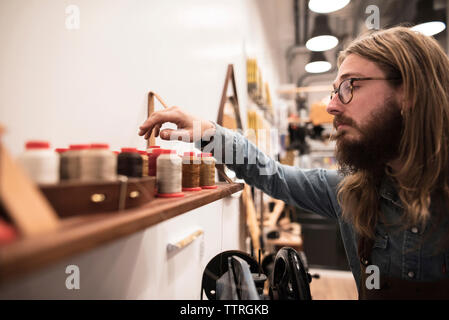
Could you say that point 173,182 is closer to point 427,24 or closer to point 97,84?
point 97,84

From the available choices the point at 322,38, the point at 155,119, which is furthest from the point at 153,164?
the point at 322,38

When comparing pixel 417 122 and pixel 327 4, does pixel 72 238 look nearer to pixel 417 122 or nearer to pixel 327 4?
pixel 417 122

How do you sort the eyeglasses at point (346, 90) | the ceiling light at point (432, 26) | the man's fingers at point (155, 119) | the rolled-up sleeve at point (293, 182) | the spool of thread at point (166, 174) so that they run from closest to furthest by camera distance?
1. the spool of thread at point (166, 174)
2. the man's fingers at point (155, 119)
3. the eyeglasses at point (346, 90)
4. the rolled-up sleeve at point (293, 182)
5. the ceiling light at point (432, 26)

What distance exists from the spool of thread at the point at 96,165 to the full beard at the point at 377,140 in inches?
38.0

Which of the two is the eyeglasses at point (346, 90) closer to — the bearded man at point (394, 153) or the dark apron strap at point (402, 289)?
the bearded man at point (394, 153)

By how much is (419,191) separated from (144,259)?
100 centimetres

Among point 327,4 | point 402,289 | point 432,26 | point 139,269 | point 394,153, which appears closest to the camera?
point 139,269

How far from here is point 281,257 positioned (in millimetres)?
793

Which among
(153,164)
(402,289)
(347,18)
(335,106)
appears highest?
(347,18)

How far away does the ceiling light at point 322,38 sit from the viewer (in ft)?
11.6

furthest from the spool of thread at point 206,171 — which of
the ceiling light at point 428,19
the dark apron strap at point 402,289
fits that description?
Result: the ceiling light at point 428,19

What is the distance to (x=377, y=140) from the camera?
42.5 inches

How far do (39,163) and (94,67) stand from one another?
432mm

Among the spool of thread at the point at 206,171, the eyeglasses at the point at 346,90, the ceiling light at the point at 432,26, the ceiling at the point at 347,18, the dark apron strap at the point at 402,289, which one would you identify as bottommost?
the dark apron strap at the point at 402,289
